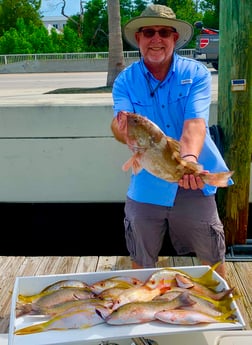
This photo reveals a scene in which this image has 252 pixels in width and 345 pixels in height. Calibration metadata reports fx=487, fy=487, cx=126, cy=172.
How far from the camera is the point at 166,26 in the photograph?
2875mm

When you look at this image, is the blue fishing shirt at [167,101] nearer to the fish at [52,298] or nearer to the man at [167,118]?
the man at [167,118]

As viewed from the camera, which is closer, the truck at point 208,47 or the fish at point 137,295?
the fish at point 137,295

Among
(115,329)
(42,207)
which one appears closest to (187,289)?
(115,329)

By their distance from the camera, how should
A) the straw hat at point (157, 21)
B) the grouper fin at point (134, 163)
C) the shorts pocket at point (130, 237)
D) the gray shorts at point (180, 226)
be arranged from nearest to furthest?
the grouper fin at point (134, 163) < the straw hat at point (157, 21) < the gray shorts at point (180, 226) < the shorts pocket at point (130, 237)

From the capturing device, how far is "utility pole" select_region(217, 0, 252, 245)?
383 cm

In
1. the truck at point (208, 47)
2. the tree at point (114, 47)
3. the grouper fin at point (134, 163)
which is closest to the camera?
the grouper fin at point (134, 163)

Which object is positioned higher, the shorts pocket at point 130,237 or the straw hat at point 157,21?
the straw hat at point 157,21

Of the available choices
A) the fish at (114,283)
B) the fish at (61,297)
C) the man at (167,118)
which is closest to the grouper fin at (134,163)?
the man at (167,118)

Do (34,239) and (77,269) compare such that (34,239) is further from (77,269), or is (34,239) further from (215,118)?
(215,118)

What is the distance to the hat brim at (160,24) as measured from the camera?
286 cm

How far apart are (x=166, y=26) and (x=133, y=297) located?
5.44 ft

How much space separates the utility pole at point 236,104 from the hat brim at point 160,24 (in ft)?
2.66

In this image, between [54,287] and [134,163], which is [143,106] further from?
[54,287]

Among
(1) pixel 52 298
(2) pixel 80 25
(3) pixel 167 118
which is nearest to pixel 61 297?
(1) pixel 52 298
